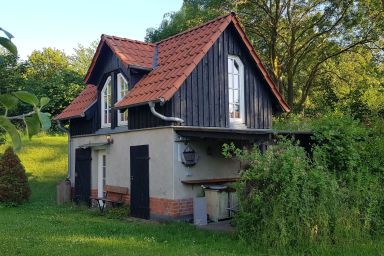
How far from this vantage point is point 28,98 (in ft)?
4.86

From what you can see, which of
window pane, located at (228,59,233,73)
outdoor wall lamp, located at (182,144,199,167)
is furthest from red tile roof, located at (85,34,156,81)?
outdoor wall lamp, located at (182,144,199,167)

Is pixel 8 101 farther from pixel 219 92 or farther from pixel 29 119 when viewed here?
pixel 219 92

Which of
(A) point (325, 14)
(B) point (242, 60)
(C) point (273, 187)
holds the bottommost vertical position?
(C) point (273, 187)

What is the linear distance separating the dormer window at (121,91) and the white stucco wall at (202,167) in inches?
118

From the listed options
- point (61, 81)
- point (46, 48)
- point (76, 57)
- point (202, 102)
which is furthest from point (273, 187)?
point (76, 57)

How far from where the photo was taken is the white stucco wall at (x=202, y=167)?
12281mm

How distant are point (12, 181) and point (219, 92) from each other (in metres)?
9.17

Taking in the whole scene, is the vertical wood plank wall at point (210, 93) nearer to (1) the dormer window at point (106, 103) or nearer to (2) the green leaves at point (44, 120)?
(1) the dormer window at point (106, 103)

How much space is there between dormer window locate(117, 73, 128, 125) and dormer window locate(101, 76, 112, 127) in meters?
0.60

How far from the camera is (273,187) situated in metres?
8.75

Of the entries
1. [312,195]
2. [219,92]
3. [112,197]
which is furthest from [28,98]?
[112,197]

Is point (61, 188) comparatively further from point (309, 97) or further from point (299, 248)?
point (309, 97)

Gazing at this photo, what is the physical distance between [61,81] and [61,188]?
1996 centimetres

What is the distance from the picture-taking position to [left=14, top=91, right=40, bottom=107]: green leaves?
146 cm
